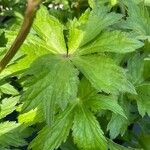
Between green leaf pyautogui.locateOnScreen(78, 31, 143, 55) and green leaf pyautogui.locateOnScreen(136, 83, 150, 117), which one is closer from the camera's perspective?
green leaf pyautogui.locateOnScreen(78, 31, 143, 55)

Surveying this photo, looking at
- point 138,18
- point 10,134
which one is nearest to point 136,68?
point 138,18

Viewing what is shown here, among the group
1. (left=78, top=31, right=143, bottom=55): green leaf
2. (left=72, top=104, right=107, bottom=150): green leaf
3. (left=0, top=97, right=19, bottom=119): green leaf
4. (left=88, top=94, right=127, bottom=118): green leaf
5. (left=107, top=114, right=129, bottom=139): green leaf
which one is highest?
(left=78, top=31, right=143, bottom=55): green leaf

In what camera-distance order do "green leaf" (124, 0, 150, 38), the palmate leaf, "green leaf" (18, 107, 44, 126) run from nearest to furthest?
the palmate leaf
"green leaf" (18, 107, 44, 126)
"green leaf" (124, 0, 150, 38)

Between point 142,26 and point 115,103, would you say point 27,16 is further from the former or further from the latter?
point 142,26

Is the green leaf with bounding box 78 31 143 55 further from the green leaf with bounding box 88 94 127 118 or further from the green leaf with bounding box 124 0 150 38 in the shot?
the green leaf with bounding box 124 0 150 38

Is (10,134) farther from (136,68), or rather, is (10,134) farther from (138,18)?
(138,18)

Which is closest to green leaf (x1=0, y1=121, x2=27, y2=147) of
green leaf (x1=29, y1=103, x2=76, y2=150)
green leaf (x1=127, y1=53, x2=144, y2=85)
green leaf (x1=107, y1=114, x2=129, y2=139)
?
green leaf (x1=29, y1=103, x2=76, y2=150)

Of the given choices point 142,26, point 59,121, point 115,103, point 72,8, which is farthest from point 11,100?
point 72,8
